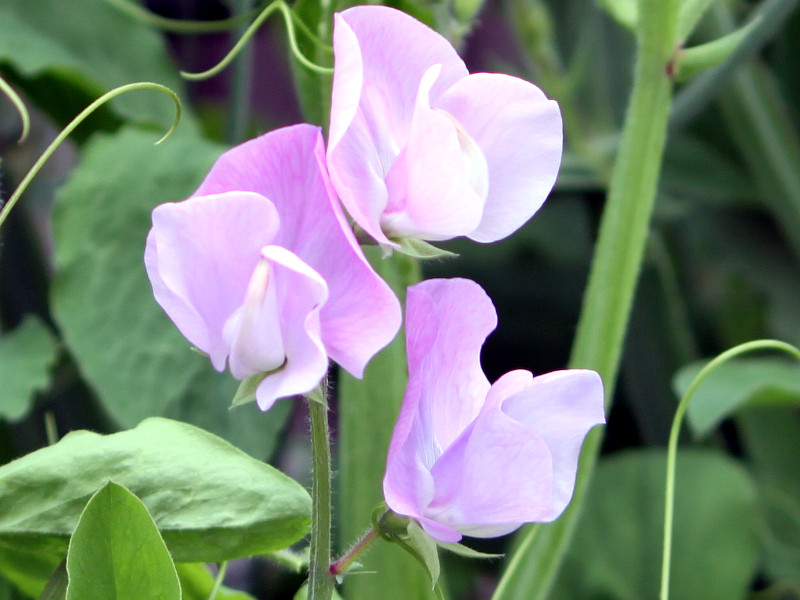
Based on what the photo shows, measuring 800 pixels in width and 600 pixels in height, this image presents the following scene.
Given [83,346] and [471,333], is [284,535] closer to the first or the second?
[471,333]

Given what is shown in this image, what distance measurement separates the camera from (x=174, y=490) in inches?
9.7

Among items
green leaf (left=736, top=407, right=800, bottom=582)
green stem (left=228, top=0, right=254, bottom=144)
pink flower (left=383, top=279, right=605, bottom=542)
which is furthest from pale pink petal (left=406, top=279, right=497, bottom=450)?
green leaf (left=736, top=407, right=800, bottom=582)

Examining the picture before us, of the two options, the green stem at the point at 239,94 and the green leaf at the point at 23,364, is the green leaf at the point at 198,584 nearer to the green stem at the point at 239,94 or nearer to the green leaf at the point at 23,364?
the green leaf at the point at 23,364

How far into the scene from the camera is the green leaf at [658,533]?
64 cm

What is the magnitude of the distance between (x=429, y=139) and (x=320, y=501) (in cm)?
9

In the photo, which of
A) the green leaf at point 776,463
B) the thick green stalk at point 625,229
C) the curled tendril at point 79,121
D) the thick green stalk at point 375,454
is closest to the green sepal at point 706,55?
the thick green stalk at point 625,229

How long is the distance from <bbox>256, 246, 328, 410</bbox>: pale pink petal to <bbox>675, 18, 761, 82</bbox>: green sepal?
0.89 feet

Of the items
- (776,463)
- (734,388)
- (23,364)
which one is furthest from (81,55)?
(776,463)

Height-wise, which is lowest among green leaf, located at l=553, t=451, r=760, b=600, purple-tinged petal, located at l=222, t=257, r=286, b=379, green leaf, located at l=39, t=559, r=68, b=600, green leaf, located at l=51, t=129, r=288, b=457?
green leaf, located at l=553, t=451, r=760, b=600

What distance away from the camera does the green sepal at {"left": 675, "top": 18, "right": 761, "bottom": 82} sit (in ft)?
1.29

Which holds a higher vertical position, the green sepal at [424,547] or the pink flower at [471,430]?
the pink flower at [471,430]

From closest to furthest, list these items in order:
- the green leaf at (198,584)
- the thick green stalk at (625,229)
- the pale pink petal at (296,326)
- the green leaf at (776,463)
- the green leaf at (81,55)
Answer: the pale pink petal at (296,326) → the green leaf at (198,584) → the thick green stalk at (625,229) → the green leaf at (81,55) → the green leaf at (776,463)

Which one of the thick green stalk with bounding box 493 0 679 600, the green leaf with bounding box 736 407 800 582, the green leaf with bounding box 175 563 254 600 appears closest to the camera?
the green leaf with bounding box 175 563 254 600

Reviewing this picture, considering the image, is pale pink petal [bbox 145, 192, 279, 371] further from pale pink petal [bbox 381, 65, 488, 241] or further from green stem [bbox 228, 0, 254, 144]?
green stem [bbox 228, 0, 254, 144]
